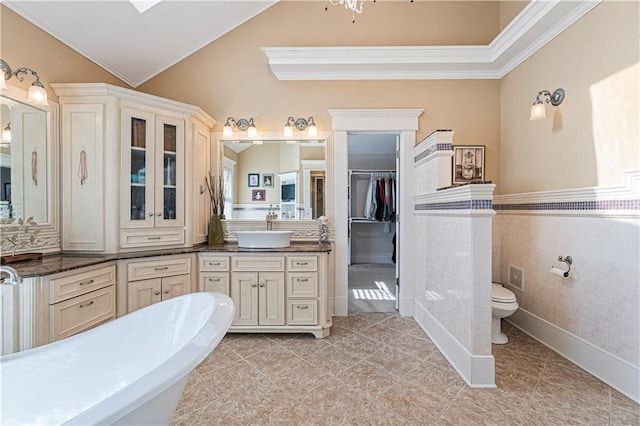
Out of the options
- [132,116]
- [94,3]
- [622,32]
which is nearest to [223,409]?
[132,116]

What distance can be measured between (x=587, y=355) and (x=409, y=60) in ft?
9.69

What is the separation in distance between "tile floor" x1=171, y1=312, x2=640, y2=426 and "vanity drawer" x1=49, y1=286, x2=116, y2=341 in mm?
835

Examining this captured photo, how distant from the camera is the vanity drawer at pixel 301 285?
2.70m

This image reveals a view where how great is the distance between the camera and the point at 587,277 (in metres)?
2.16

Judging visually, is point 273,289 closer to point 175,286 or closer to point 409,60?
point 175,286

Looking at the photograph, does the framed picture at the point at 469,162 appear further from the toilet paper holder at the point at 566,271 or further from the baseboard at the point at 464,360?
the baseboard at the point at 464,360

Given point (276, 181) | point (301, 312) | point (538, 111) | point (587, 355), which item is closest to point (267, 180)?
point (276, 181)

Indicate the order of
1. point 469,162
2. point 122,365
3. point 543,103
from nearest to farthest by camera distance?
point 122,365
point 543,103
point 469,162

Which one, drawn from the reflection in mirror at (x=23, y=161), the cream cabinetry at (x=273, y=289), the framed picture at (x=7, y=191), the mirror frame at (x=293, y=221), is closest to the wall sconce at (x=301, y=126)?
the mirror frame at (x=293, y=221)

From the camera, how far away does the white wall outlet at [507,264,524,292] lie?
2.86 metres

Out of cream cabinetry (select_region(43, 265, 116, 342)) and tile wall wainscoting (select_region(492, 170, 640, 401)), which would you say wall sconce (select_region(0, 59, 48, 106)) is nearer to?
cream cabinetry (select_region(43, 265, 116, 342))

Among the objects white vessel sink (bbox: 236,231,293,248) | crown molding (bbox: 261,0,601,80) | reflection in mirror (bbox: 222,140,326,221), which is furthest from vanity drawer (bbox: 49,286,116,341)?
crown molding (bbox: 261,0,601,80)

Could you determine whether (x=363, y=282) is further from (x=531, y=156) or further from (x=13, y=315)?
(x=13, y=315)

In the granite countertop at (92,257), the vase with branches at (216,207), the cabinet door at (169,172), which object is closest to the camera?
the granite countertop at (92,257)
